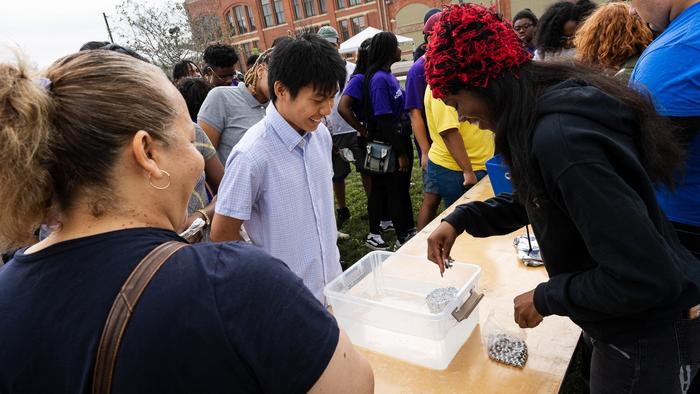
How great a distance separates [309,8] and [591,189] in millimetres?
35294

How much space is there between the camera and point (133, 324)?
2.01 feet

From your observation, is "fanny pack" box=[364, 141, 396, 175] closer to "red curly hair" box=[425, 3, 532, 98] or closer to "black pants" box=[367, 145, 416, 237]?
"black pants" box=[367, 145, 416, 237]

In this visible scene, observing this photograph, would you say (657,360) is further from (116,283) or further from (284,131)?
(284,131)

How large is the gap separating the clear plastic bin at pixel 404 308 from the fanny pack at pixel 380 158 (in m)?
1.98

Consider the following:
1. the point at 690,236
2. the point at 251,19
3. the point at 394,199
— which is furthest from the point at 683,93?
the point at 251,19

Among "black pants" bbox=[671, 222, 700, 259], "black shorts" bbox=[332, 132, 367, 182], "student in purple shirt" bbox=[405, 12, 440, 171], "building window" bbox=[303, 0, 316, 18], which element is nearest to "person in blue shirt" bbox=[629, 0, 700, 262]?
"black pants" bbox=[671, 222, 700, 259]

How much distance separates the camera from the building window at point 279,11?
3359 centimetres

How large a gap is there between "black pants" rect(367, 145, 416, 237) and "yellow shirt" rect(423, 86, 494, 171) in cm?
76

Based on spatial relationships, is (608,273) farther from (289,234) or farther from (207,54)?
(207,54)

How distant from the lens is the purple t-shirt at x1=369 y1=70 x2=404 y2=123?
11.8ft

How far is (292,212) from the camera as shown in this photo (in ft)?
5.59

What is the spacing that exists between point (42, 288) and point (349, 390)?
499mm

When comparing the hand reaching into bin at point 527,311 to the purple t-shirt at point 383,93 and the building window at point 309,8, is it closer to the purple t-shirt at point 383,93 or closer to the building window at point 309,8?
the purple t-shirt at point 383,93

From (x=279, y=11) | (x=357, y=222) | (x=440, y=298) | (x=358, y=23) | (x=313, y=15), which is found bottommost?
(x=357, y=222)
